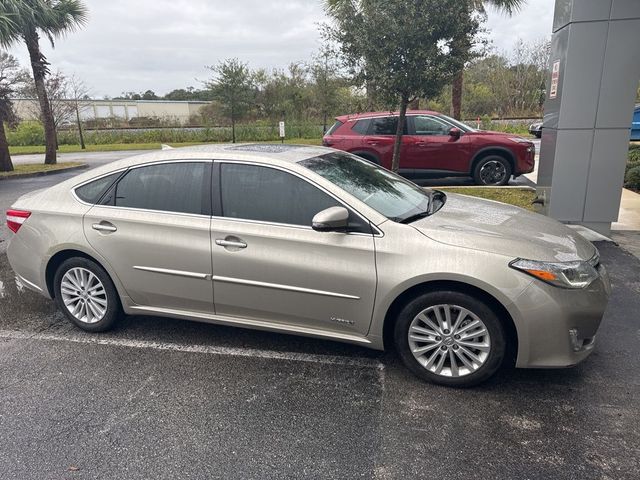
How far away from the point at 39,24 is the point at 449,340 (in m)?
18.4

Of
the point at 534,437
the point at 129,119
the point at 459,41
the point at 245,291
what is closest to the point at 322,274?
the point at 245,291

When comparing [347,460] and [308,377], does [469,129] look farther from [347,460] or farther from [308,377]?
[347,460]

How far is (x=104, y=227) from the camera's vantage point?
148 inches

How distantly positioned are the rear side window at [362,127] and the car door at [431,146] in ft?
3.02

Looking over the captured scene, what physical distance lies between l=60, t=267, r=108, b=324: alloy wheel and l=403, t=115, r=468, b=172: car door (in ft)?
25.3

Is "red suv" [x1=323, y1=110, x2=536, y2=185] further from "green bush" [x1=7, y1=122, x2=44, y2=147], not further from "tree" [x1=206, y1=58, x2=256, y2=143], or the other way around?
"green bush" [x1=7, y1=122, x2=44, y2=147]

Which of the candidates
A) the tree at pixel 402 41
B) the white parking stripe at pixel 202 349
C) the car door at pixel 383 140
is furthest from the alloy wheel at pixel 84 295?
the car door at pixel 383 140

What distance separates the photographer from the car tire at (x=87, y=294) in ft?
12.7

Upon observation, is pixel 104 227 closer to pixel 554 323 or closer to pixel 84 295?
pixel 84 295

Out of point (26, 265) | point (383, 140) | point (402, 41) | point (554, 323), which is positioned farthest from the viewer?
point (383, 140)

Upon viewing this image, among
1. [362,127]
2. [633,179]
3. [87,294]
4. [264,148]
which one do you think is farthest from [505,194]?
[87,294]

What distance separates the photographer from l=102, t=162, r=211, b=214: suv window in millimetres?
3602

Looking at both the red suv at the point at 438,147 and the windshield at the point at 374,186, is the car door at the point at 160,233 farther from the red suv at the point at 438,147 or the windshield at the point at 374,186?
the red suv at the point at 438,147

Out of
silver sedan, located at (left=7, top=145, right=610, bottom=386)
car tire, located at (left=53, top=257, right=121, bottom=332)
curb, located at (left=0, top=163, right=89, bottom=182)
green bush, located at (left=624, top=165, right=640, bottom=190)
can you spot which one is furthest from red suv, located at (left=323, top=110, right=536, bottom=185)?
curb, located at (left=0, top=163, right=89, bottom=182)
